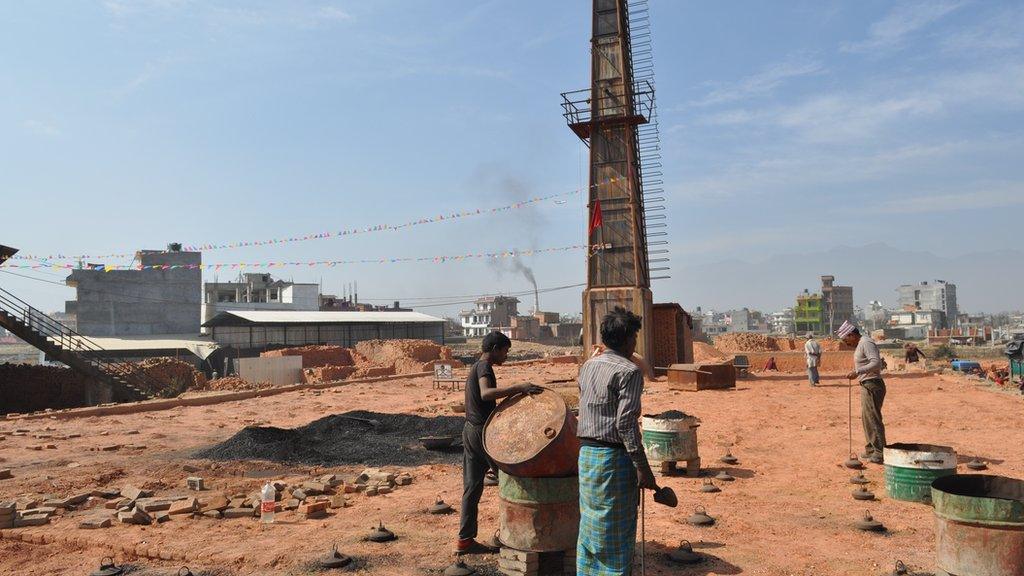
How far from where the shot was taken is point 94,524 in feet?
23.4

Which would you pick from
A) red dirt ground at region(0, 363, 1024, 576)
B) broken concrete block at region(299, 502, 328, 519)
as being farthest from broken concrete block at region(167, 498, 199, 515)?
broken concrete block at region(299, 502, 328, 519)

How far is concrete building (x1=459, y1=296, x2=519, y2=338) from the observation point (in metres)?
103

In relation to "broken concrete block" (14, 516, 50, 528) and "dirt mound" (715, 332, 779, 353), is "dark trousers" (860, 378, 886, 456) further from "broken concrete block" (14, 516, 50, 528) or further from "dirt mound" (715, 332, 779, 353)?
"dirt mound" (715, 332, 779, 353)

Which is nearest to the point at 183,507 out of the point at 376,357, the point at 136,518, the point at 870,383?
the point at 136,518

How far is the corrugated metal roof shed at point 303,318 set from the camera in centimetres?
3906

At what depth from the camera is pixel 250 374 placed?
2958 cm

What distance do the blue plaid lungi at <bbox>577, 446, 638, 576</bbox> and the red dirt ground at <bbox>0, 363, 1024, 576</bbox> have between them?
4.34ft

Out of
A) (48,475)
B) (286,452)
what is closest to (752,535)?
(286,452)

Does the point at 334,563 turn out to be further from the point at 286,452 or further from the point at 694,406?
the point at 694,406

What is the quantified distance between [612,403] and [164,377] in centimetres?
2827

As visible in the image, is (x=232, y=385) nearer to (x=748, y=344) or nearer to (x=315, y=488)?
(x=315, y=488)

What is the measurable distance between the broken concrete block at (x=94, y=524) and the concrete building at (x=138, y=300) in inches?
1701

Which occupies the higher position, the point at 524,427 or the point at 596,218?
the point at 596,218

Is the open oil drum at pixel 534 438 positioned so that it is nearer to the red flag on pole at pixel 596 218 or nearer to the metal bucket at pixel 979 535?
the metal bucket at pixel 979 535
